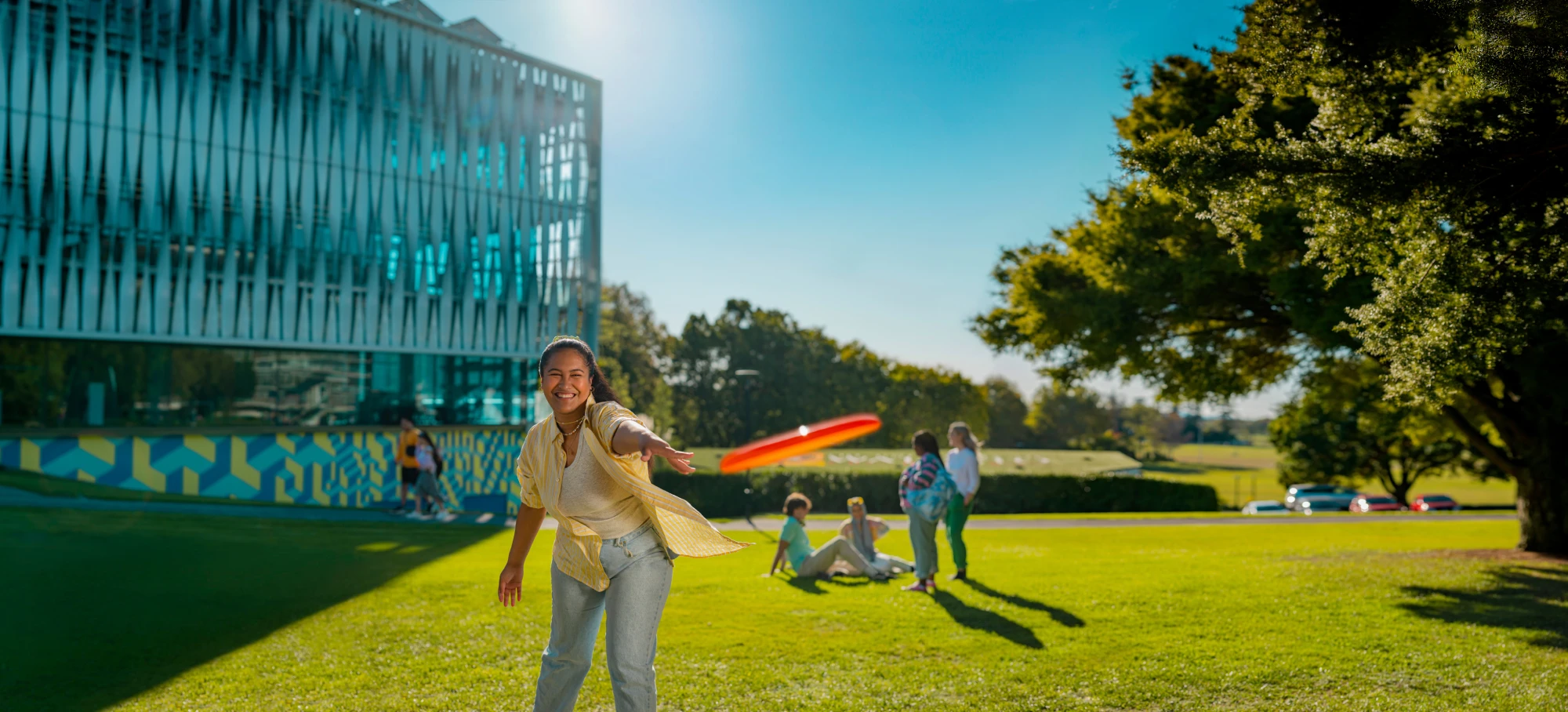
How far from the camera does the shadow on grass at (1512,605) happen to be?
29.9 ft

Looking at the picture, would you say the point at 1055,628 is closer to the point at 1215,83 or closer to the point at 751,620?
the point at 751,620

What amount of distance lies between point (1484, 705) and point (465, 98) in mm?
40740

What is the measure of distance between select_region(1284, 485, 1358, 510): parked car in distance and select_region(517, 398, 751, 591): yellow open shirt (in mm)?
66390

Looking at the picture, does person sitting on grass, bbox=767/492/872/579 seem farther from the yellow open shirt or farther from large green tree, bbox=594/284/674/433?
large green tree, bbox=594/284/674/433

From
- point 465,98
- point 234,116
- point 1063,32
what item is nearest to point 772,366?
point 465,98

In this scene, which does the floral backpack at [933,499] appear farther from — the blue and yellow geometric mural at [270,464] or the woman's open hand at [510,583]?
the blue and yellow geometric mural at [270,464]

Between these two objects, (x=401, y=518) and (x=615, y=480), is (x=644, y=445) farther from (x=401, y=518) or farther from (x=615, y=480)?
(x=401, y=518)

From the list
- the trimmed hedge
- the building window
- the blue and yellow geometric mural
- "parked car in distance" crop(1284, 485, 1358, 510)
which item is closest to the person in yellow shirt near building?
the blue and yellow geometric mural

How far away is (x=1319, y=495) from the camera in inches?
2456

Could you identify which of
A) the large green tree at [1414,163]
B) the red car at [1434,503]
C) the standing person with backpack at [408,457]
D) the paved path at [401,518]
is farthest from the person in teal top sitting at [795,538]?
the red car at [1434,503]

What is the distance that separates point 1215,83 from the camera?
1570 centimetres

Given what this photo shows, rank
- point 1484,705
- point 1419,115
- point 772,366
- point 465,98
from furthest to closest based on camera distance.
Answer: point 772,366
point 465,98
point 1419,115
point 1484,705

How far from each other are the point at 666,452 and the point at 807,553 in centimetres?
866

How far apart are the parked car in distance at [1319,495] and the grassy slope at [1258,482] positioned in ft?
15.4
